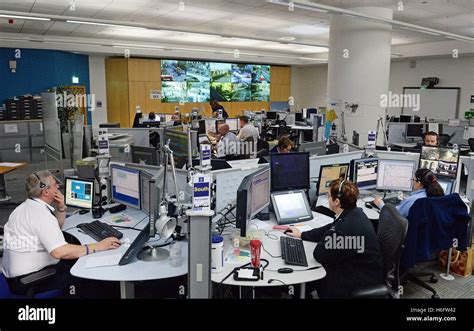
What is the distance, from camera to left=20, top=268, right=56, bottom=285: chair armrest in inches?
98.3

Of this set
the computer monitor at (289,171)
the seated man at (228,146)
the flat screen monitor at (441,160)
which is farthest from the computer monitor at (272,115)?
the computer monitor at (289,171)

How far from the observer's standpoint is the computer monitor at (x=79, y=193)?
352 cm

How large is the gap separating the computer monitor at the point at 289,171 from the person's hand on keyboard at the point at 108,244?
1368 mm

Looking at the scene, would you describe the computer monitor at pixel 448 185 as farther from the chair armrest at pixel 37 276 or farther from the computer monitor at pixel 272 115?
the computer monitor at pixel 272 115

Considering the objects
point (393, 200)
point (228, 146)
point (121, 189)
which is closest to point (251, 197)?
point (121, 189)

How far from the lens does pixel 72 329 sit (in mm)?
1859

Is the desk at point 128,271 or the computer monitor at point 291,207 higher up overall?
the computer monitor at point 291,207

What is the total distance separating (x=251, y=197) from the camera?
9.62 feet

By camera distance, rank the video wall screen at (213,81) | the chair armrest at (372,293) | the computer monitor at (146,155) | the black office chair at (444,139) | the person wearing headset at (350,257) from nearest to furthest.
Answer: the chair armrest at (372,293) → the person wearing headset at (350,257) → the computer monitor at (146,155) → the black office chair at (444,139) → the video wall screen at (213,81)

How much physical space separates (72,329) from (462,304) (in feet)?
6.86

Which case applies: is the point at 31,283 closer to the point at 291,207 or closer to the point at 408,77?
the point at 291,207

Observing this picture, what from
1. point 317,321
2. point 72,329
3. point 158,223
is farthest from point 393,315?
point 72,329

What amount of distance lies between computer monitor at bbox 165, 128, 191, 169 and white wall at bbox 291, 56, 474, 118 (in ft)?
31.8

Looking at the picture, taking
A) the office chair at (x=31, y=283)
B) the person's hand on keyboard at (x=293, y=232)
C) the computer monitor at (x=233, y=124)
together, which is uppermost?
the computer monitor at (x=233, y=124)
